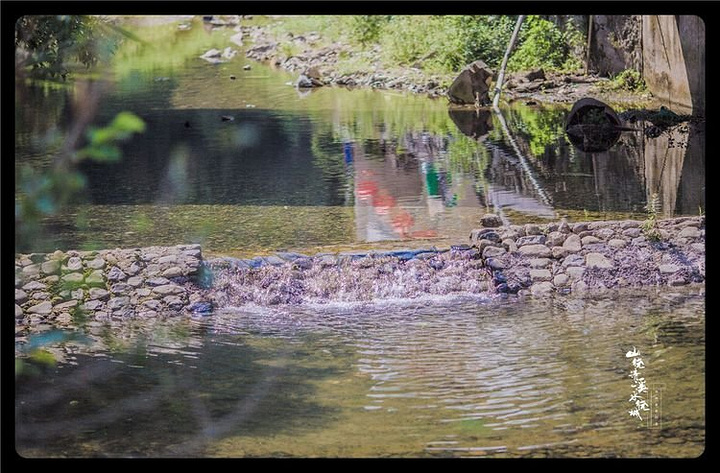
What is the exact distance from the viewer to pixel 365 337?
7141 mm

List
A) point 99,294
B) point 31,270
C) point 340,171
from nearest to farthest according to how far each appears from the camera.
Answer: point 99,294, point 31,270, point 340,171

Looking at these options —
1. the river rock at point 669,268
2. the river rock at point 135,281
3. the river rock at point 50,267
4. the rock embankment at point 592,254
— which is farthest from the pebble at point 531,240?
the river rock at point 50,267

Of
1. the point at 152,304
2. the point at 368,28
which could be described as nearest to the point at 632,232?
the point at 152,304

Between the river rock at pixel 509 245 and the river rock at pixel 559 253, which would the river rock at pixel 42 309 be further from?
the river rock at pixel 559 253

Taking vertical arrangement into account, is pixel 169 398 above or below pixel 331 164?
below

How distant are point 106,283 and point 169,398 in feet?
6.51

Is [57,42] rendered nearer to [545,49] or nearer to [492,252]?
[492,252]

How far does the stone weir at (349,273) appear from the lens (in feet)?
25.5

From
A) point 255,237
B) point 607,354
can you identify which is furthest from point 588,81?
point 607,354

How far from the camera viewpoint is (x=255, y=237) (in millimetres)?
9398

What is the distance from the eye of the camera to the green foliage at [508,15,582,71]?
1872 centimetres

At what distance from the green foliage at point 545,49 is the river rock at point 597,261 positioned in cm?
1084

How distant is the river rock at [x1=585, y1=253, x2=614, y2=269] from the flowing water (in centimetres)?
36

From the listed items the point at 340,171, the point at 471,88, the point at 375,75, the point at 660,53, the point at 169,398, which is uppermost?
the point at 375,75
